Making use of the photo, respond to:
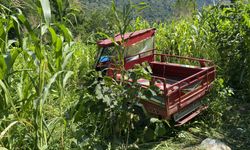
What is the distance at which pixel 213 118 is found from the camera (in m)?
4.57

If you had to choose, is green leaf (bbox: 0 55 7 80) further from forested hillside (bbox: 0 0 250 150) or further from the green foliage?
the green foliage

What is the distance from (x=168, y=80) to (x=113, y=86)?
6.04 ft

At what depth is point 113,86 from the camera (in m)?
3.42

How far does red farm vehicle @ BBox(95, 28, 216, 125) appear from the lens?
12.4 ft

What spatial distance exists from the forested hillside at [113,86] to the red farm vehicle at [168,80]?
0.02m

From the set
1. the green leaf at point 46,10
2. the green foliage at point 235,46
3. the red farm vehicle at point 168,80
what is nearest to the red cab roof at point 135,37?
the red farm vehicle at point 168,80

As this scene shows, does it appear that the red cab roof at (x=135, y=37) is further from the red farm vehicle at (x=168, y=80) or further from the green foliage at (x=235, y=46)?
the green foliage at (x=235, y=46)

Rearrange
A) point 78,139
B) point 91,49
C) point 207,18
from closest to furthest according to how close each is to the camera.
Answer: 1. point 78,139
2. point 207,18
3. point 91,49

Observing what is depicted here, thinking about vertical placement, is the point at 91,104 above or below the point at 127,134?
above

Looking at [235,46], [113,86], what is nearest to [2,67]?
[113,86]

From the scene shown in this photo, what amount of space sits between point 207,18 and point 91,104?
148 inches

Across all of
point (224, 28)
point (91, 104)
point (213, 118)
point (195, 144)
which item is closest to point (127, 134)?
point (91, 104)

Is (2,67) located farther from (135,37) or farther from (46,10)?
(135,37)

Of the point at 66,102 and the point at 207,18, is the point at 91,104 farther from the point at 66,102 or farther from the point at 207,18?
the point at 207,18
